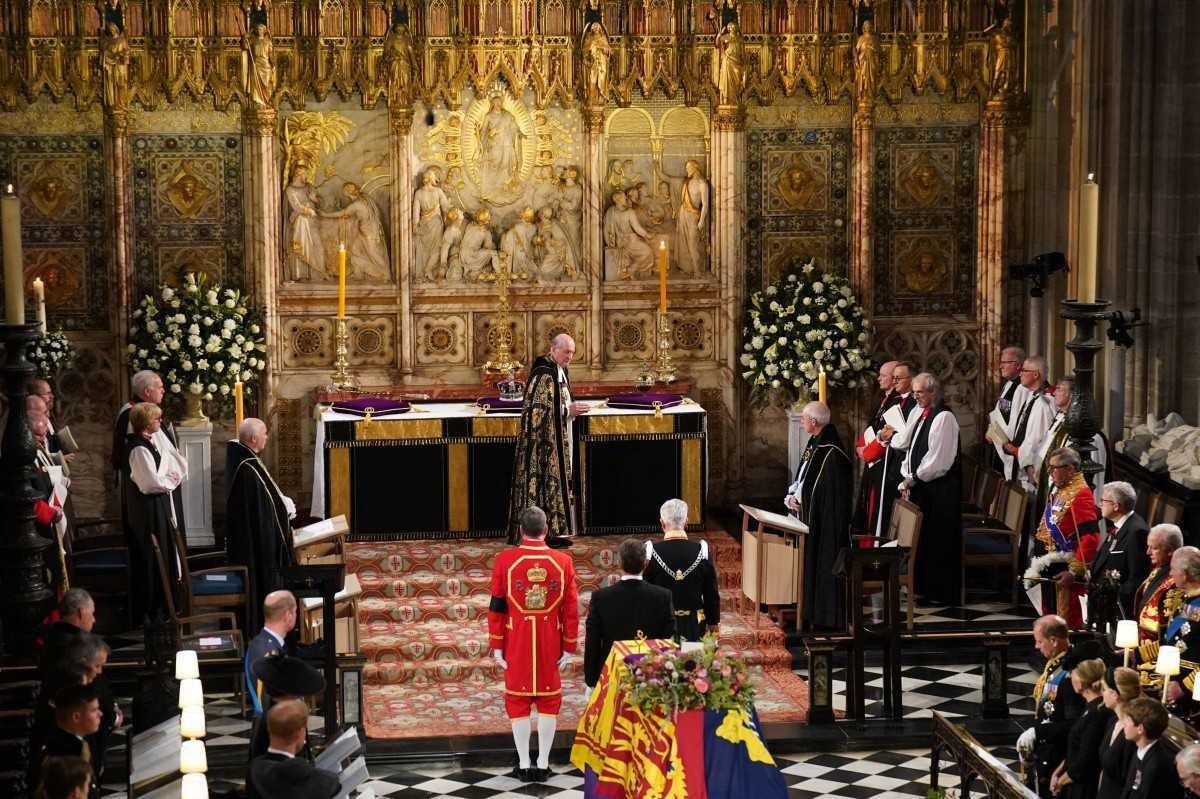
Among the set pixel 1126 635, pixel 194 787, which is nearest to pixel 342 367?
pixel 1126 635

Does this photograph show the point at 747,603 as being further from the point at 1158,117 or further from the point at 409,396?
the point at 1158,117

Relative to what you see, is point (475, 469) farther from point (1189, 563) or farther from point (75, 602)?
point (1189, 563)

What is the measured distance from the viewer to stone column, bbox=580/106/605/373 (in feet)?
59.5

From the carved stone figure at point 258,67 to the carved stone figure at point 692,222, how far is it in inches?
158

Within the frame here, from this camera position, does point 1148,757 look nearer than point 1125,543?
Yes

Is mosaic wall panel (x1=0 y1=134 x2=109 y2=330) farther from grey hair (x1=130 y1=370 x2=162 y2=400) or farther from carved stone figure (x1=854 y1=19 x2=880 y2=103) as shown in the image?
carved stone figure (x1=854 y1=19 x2=880 y2=103)

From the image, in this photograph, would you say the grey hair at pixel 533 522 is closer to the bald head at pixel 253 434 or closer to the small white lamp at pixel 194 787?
the bald head at pixel 253 434

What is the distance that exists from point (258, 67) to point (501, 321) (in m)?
3.25

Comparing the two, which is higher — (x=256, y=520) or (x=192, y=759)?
(x=256, y=520)

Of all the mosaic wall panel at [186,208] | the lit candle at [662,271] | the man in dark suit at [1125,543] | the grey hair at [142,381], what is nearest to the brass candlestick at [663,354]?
the lit candle at [662,271]

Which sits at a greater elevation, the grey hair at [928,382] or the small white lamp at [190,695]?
the grey hair at [928,382]

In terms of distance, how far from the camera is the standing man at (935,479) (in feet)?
51.4

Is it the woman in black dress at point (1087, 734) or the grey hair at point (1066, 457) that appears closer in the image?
the woman in black dress at point (1087, 734)

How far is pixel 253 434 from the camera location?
1399 cm
